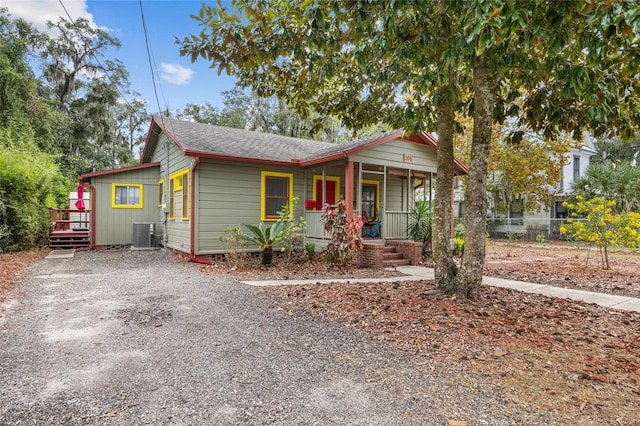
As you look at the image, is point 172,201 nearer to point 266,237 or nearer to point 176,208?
point 176,208

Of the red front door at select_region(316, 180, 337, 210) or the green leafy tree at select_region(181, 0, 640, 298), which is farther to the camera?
the red front door at select_region(316, 180, 337, 210)

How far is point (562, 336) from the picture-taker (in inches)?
152

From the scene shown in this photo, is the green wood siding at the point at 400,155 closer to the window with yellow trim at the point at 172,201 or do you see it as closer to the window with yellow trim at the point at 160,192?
the window with yellow trim at the point at 172,201

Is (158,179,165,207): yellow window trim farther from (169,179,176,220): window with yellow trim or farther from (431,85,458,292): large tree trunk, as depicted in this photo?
(431,85,458,292): large tree trunk

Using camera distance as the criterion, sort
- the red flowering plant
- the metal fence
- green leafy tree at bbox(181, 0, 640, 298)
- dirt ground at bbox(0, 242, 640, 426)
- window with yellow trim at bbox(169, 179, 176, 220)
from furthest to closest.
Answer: the metal fence, window with yellow trim at bbox(169, 179, 176, 220), the red flowering plant, green leafy tree at bbox(181, 0, 640, 298), dirt ground at bbox(0, 242, 640, 426)

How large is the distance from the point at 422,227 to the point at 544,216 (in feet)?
50.9

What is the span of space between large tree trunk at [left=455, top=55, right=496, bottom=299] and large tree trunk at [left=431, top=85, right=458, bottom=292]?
0.44 metres

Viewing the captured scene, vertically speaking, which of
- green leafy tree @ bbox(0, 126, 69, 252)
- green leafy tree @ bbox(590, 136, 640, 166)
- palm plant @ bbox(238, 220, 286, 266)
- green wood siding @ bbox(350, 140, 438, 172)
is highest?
green leafy tree @ bbox(590, 136, 640, 166)

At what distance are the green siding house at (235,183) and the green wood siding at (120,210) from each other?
0.10ft

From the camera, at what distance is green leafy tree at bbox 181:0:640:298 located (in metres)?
3.42

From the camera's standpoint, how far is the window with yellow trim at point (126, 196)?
12.4m

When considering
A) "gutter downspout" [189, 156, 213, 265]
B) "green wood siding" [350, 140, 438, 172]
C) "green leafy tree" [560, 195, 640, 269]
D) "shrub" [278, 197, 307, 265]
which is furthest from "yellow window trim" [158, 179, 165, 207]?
"green leafy tree" [560, 195, 640, 269]

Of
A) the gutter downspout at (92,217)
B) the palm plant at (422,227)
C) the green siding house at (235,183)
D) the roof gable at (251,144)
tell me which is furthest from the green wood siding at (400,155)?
the gutter downspout at (92,217)

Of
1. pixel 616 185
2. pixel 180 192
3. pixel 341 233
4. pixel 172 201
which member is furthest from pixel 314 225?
pixel 616 185
